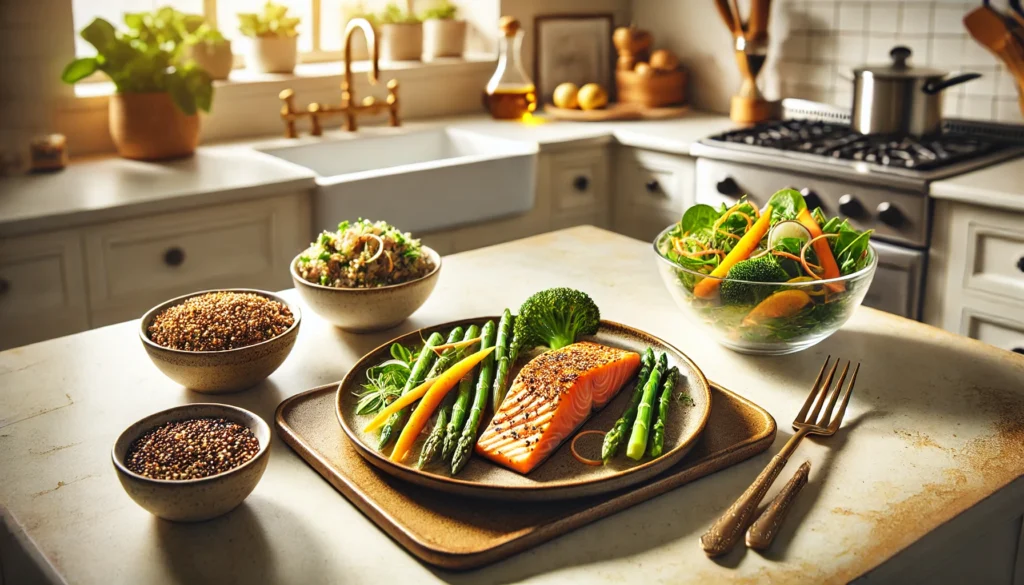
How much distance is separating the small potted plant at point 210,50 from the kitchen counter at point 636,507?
183cm

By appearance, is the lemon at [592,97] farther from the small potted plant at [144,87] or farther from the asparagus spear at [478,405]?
the asparagus spear at [478,405]

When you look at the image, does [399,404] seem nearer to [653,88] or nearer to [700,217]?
[700,217]

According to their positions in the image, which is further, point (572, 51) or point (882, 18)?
point (572, 51)

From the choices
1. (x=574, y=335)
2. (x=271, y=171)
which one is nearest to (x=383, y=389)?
(x=574, y=335)

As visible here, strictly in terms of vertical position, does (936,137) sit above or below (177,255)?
above

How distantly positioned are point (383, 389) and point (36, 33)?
2167mm

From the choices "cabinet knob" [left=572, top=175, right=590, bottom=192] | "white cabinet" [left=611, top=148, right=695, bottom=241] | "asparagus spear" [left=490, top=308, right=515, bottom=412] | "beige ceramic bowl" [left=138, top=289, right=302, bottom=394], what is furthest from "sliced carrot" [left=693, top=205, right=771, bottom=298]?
"cabinet knob" [left=572, top=175, right=590, bottom=192]

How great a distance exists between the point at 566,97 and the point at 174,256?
1.78 meters

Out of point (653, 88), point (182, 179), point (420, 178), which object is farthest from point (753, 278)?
point (653, 88)

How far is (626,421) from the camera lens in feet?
3.77

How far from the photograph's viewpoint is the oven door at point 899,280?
2.57 meters

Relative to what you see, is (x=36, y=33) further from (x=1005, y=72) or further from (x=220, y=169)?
(x=1005, y=72)

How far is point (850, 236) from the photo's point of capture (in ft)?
4.74

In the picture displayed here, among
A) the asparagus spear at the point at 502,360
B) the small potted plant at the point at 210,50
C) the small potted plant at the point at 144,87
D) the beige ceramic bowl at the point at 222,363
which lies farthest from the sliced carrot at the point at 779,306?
the small potted plant at the point at 210,50
